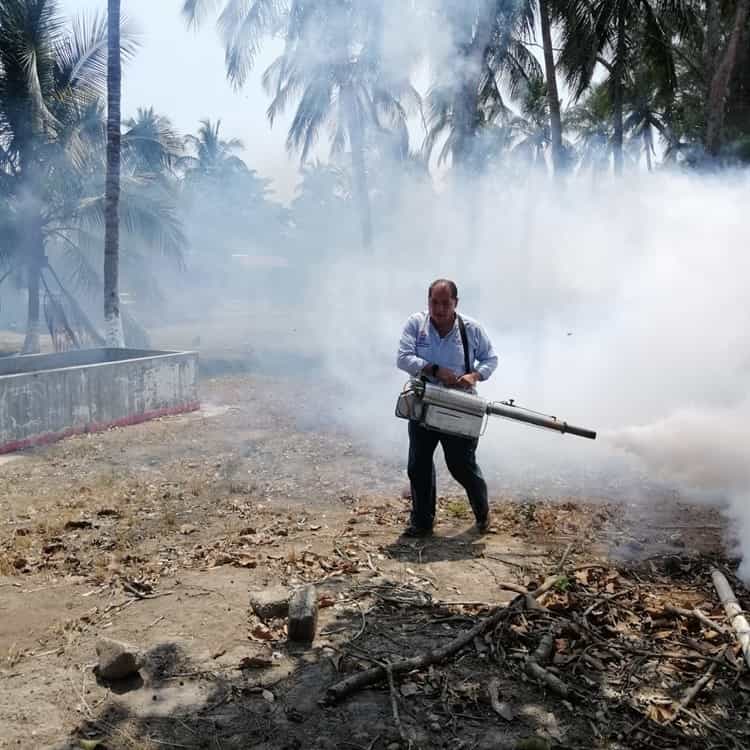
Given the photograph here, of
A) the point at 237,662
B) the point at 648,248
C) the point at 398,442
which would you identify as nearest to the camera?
the point at 237,662

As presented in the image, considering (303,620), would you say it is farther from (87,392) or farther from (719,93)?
(719,93)

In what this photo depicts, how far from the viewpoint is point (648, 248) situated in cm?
973

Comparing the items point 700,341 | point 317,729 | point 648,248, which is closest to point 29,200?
point 648,248

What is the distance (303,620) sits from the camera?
128 inches

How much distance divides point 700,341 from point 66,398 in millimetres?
7940

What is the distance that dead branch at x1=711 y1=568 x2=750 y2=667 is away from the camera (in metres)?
3.03

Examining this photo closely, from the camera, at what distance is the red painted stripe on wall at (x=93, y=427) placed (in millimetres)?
8281

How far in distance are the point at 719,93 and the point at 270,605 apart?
35.0 feet

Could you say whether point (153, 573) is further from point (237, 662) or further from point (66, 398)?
point (66, 398)

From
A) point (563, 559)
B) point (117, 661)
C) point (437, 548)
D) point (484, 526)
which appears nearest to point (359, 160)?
point (484, 526)

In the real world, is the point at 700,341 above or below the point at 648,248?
below

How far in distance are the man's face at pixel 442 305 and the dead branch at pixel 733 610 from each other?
2.20m

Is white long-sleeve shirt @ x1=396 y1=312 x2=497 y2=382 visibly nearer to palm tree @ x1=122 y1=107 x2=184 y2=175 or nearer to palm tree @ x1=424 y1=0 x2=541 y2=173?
palm tree @ x1=424 y1=0 x2=541 y2=173

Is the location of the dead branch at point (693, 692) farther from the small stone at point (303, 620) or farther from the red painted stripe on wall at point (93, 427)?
the red painted stripe on wall at point (93, 427)
